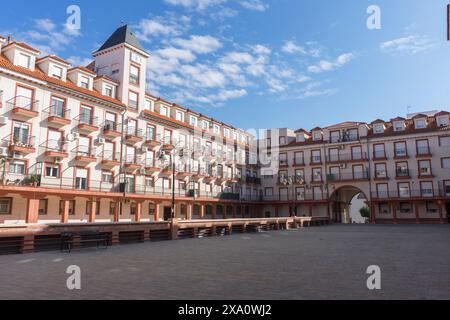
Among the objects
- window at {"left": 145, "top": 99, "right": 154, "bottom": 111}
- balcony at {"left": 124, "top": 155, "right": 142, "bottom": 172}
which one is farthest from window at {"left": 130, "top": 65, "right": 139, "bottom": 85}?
balcony at {"left": 124, "top": 155, "right": 142, "bottom": 172}

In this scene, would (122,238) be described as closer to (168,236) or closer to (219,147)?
(168,236)

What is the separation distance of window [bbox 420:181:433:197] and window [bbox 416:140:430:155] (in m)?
3.92

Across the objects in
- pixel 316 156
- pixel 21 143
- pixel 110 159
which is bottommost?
pixel 110 159

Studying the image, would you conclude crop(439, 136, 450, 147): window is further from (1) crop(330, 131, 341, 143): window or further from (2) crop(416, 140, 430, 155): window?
(1) crop(330, 131, 341, 143): window

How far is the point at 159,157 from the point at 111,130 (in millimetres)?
5162

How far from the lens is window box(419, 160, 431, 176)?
4475cm

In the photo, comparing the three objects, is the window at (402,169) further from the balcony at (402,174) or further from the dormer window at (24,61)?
the dormer window at (24,61)

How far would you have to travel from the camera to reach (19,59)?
27.2 m

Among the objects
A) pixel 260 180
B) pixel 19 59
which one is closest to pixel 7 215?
pixel 19 59

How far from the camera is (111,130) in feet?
106

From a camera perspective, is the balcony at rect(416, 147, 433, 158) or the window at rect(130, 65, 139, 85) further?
the balcony at rect(416, 147, 433, 158)

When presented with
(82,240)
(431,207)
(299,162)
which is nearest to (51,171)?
(82,240)

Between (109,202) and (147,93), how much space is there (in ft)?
43.2

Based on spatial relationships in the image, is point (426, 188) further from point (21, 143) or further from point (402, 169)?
point (21, 143)
